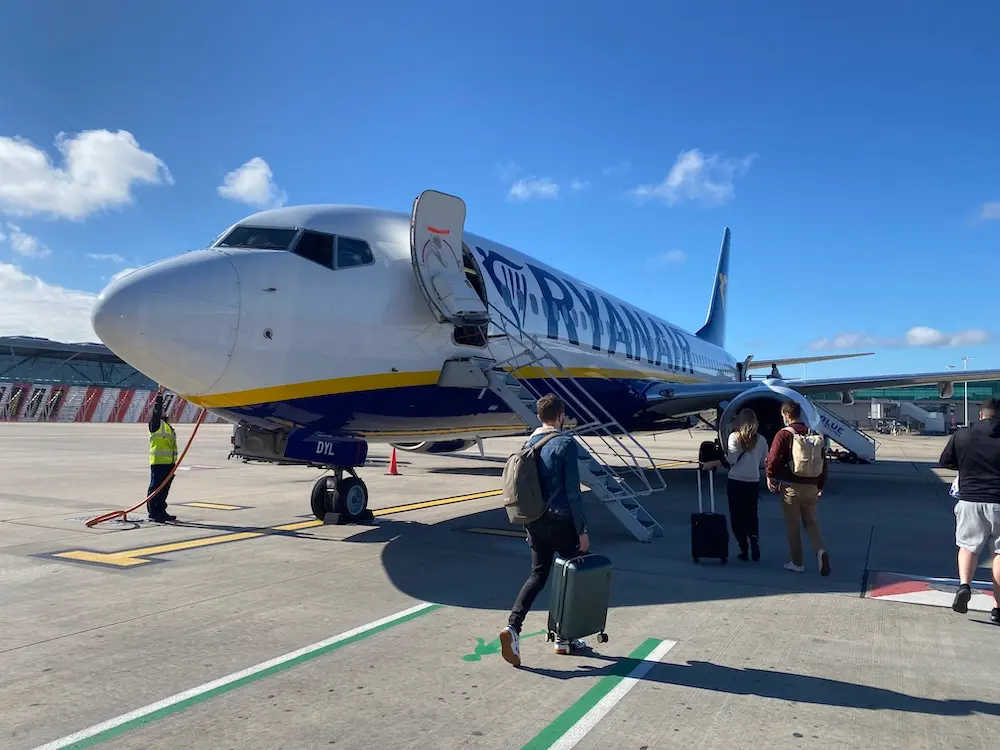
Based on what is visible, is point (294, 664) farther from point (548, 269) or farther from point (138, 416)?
point (138, 416)

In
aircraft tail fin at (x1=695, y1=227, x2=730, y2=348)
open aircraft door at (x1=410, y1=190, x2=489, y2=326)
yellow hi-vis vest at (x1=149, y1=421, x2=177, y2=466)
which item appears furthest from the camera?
aircraft tail fin at (x1=695, y1=227, x2=730, y2=348)

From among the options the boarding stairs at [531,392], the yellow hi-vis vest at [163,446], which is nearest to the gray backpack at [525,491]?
the boarding stairs at [531,392]

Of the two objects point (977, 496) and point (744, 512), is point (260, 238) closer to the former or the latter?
point (744, 512)

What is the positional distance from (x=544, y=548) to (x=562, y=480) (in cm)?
49

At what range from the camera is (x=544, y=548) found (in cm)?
452

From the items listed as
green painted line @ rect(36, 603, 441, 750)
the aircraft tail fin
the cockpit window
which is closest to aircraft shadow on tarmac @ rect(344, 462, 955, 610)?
green painted line @ rect(36, 603, 441, 750)

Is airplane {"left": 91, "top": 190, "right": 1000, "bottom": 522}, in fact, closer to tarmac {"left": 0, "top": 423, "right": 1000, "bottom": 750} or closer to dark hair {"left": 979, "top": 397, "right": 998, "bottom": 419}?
tarmac {"left": 0, "top": 423, "right": 1000, "bottom": 750}

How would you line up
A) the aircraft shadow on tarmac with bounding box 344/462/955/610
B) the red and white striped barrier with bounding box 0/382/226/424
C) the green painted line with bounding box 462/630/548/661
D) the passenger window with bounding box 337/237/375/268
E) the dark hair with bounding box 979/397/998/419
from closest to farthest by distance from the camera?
1. the green painted line with bounding box 462/630/548/661
2. the dark hair with bounding box 979/397/998/419
3. the aircraft shadow on tarmac with bounding box 344/462/955/610
4. the passenger window with bounding box 337/237/375/268
5. the red and white striped barrier with bounding box 0/382/226/424

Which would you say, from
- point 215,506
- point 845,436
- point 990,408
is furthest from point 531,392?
point 845,436

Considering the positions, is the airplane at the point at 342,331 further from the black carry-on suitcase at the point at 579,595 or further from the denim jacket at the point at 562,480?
the black carry-on suitcase at the point at 579,595

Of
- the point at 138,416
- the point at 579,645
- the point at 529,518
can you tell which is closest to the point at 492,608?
the point at 579,645

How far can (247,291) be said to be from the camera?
7.05 m

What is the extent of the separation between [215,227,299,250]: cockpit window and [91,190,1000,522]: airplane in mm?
21

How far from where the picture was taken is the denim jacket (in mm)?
4336
